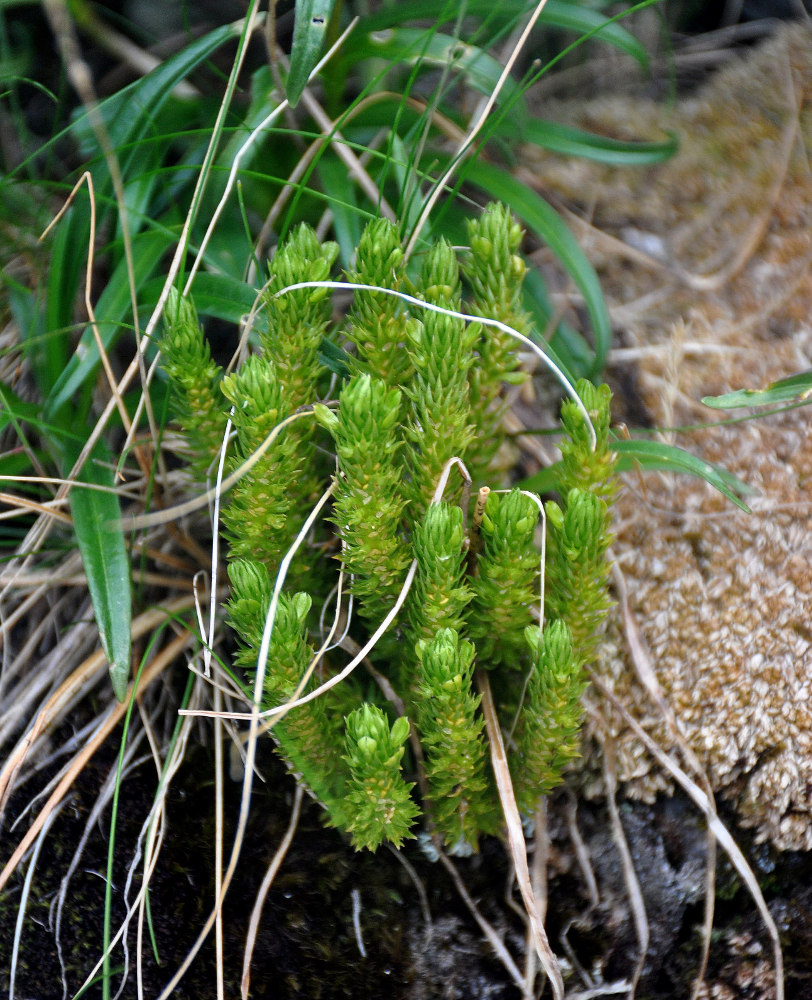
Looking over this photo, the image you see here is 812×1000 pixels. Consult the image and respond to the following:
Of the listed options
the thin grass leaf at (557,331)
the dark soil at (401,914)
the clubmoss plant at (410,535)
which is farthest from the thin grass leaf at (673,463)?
the dark soil at (401,914)

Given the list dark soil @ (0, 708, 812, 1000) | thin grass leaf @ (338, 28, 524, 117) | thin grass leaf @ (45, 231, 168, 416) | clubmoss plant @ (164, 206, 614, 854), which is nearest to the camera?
clubmoss plant @ (164, 206, 614, 854)

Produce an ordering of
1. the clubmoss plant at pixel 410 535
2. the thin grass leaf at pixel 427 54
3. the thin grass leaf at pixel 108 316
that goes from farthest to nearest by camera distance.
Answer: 1. the thin grass leaf at pixel 427 54
2. the thin grass leaf at pixel 108 316
3. the clubmoss plant at pixel 410 535

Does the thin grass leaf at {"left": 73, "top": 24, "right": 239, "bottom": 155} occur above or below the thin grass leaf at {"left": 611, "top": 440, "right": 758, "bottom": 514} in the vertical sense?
above

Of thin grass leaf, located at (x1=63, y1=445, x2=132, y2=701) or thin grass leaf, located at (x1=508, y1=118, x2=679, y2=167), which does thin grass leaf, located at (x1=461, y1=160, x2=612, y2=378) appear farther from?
thin grass leaf, located at (x1=63, y1=445, x2=132, y2=701)

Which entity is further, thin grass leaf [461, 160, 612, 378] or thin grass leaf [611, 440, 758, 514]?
thin grass leaf [461, 160, 612, 378]

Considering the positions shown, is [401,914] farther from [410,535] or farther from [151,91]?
[151,91]

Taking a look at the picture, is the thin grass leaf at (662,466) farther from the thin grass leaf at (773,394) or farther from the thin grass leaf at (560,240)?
the thin grass leaf at (560,240)

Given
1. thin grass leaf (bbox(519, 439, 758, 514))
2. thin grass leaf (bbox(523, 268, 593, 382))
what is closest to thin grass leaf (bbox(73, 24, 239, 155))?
thin grass leaf (bbox(523, 268, 593, 382))
